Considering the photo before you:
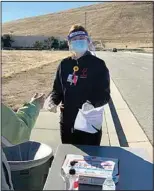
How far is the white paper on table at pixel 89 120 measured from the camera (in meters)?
3.37

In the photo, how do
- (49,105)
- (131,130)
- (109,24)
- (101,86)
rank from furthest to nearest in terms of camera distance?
(109,24) → (131,130) → (49,105) → (101,86)

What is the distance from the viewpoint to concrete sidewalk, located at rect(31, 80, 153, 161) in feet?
19.7

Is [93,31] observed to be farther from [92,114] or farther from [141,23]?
[92,114]

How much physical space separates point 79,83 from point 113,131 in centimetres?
317

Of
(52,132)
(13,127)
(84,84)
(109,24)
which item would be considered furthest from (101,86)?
(109,24)

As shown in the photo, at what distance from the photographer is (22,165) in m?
2.97

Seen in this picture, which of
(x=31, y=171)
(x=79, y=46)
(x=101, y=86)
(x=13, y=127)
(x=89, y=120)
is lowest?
(x=31, y=171)

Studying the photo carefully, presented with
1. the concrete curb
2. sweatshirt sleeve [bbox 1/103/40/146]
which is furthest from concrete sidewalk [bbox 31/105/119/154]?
sweatshirt sleeve [bbox 1/103/40/146]

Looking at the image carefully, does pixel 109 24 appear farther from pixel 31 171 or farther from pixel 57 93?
pixel 31 171

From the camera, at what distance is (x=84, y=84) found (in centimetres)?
359

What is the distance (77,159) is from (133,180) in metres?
0.37

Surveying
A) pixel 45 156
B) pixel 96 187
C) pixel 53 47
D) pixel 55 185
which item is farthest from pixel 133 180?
pixel 53 47

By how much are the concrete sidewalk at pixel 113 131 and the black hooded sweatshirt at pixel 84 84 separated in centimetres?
190

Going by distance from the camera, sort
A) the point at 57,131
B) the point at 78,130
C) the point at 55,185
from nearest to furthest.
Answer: the point at 55,185 < the point at 78,130 < the point at 57,131
